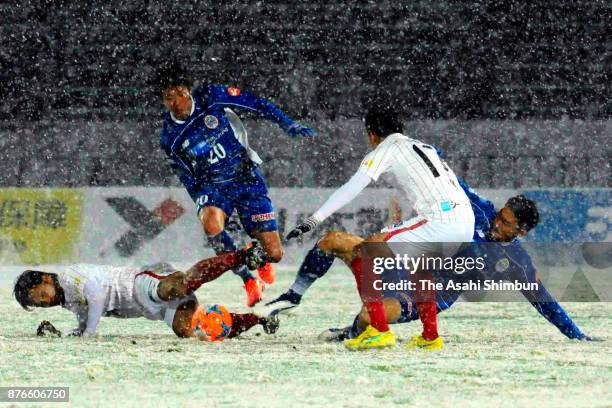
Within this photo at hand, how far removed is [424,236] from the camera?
19.2 feet

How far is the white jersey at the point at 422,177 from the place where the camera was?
5.83 metres

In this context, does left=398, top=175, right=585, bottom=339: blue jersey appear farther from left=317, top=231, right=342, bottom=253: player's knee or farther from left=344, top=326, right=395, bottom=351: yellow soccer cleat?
left=317, top=231, right=342, bottom=253: player's knee

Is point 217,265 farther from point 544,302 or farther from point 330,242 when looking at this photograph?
point 544,302

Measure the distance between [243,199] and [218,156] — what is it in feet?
1.28

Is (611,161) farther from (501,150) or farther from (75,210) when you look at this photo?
(75,210)

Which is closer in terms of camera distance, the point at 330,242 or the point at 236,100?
the point at 330,242

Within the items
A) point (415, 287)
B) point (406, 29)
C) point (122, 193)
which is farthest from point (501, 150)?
point (415, 287)

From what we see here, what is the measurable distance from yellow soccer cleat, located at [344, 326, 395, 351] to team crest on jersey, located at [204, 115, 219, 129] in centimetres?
244

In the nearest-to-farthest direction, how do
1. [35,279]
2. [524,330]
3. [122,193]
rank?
[35,279] → [524,330] → [122,193]

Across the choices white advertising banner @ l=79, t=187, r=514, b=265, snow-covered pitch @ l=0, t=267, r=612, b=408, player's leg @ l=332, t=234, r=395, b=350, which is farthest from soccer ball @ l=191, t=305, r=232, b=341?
white advertising banner @ l=79, t=187, r=514, b=265

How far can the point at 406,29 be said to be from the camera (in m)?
16.9

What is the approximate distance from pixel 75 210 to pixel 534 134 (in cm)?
590

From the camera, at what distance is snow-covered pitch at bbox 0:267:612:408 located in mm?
4277

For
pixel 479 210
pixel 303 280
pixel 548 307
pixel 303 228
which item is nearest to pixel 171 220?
pixel 303 280
